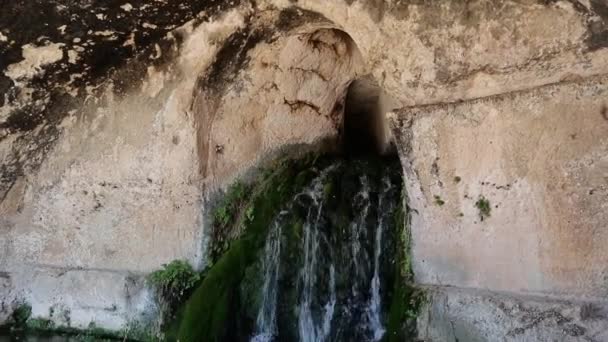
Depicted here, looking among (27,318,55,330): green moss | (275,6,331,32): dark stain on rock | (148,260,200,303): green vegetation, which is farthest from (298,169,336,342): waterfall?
(27,318,55,330): green moss

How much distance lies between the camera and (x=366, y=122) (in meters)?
7.27

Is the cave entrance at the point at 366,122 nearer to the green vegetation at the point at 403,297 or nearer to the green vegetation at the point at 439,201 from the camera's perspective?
the green vegetation at the point at 403,297

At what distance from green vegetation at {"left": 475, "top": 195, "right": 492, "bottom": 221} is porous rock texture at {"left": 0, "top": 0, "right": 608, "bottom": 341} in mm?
14

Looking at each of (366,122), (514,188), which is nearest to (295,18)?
(514,188)

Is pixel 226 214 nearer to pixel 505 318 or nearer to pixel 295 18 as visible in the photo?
pixel 295 18

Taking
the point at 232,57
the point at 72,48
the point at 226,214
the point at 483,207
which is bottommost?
the point at 483,207

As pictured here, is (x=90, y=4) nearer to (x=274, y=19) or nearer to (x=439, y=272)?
(x=274, y=19)

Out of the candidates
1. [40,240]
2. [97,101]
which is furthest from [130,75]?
[40,240]

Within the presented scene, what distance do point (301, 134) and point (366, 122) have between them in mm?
1733

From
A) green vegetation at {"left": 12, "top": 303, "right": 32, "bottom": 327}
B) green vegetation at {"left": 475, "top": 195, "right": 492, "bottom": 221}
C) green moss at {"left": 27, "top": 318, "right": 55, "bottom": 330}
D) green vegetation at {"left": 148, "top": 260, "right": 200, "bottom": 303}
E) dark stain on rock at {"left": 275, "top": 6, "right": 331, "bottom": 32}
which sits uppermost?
dark stain on rock at {"left": 275, "top": 6, "right": 331, "bottom": 32}

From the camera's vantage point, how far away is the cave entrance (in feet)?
22.1

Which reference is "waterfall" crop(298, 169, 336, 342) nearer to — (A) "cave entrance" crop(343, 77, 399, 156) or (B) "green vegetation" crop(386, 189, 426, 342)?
(B) "green vegetation" crop(386, 189, 426, 342)

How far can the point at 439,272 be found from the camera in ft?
13.8

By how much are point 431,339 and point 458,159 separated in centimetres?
116
